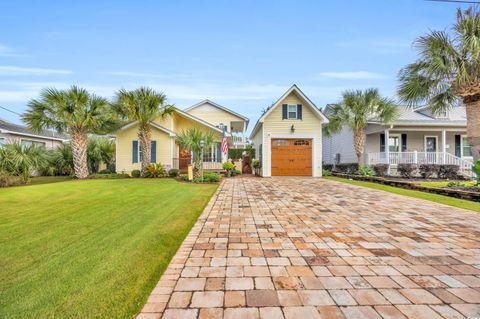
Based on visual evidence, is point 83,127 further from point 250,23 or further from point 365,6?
point 365,6

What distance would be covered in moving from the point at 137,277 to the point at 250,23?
15.6 metres

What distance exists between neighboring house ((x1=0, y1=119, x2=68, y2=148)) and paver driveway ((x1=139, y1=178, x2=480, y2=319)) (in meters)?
18.6

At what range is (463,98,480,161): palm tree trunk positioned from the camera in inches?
372

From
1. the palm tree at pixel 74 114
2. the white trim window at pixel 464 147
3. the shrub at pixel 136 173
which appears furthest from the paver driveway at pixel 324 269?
the white trim window at pixel 464 147

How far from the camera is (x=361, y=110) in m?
15.7

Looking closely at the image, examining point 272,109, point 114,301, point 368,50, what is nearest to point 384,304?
point 114,301

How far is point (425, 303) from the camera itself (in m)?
2.11

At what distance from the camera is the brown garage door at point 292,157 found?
1575 cm

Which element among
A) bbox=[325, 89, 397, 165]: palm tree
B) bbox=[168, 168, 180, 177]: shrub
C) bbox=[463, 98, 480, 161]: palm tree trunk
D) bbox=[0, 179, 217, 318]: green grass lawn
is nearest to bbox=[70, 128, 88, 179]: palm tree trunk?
bbox=[168, 168, 180, 177]: shrub

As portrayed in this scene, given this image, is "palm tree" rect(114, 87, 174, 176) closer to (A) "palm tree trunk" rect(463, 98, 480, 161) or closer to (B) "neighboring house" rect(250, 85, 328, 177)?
(B) "neighboring house" rect(250, 85, 328, 177)

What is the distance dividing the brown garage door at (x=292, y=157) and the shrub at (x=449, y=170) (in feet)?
25.2

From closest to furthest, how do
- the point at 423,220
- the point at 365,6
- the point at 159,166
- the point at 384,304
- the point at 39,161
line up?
the point at 384,304
the point at 423,220
the point at 365,6
the point at 39,161
the point at 159,166

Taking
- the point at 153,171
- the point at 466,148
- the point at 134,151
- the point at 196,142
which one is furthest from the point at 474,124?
the point at 134,151

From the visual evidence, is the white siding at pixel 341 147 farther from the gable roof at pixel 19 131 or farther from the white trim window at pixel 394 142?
the gable roof at pixel 19 131
